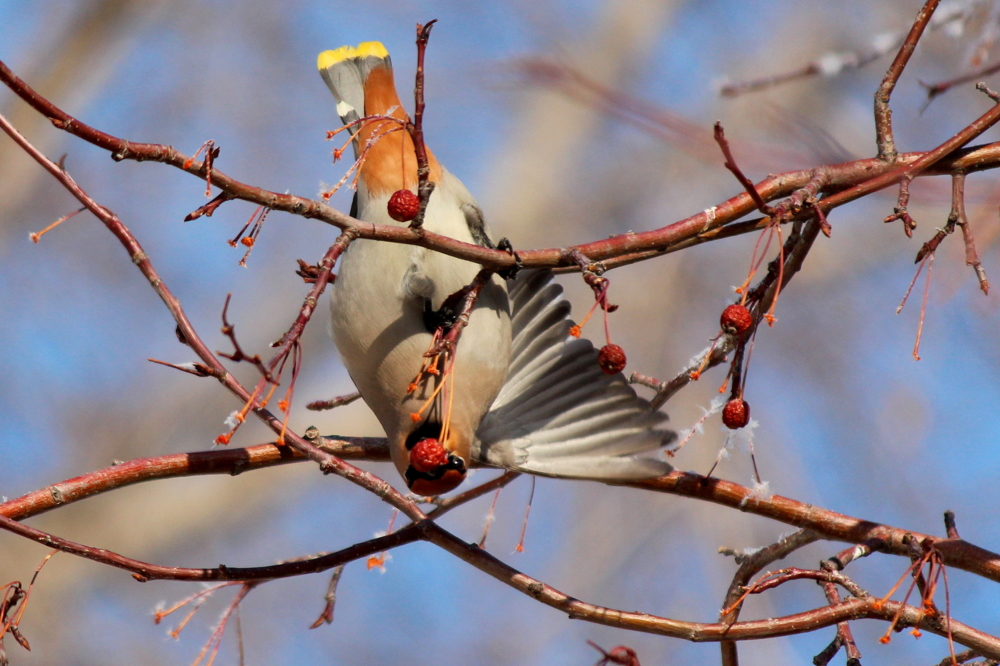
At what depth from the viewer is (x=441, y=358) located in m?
2.58

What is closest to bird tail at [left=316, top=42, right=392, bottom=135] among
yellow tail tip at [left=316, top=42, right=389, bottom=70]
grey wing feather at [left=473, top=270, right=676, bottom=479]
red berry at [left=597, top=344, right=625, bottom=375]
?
yellow tail tip at [left=316, top=42, right=389, bottom=70]

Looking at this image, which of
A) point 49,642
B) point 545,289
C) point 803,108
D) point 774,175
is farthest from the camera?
point 803,108

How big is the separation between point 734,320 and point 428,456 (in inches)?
28.1

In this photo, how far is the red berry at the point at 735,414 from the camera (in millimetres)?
2092

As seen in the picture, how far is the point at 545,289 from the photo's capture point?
11.1 ft

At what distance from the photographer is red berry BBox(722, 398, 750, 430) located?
6.86 ft

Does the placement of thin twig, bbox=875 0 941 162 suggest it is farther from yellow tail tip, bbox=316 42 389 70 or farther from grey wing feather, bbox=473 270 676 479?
yellow tail tip, bbox=316 42 389 70

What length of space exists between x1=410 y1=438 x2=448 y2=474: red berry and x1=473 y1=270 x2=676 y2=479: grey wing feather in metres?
0.52

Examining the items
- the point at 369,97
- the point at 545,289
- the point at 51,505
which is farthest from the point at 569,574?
the point at 51,505

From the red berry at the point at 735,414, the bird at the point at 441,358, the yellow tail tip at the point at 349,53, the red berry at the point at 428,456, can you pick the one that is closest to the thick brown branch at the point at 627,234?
the red berry at the point at 735,414

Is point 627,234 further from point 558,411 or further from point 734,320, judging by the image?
point 558,411

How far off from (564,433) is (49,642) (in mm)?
5985

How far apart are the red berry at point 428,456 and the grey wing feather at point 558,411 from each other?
516 millimetres

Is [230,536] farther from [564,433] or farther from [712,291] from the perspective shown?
[564,433]
